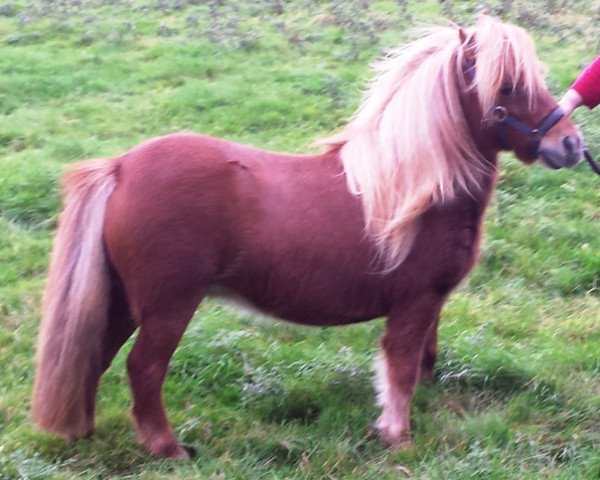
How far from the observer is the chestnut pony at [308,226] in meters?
3.22

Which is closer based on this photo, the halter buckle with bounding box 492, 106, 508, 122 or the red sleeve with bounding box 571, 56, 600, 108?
the halter buckle with bounding box 492, 106, 508, 122

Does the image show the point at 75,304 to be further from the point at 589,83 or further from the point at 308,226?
the point at 589,83

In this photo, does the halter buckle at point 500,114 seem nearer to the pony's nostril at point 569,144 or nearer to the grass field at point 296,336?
the pony's nostril at point 569,144

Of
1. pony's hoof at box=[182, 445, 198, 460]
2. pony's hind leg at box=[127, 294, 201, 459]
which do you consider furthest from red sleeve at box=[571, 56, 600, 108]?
pony's hoof at box=[182, 445, 198, 460]

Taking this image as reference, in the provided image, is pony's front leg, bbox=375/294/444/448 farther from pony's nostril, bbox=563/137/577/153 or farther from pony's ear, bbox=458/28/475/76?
pony's ear, bbox=458/28/475/76

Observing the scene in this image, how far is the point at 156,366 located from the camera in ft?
10.8

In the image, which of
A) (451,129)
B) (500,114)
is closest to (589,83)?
(500,114)

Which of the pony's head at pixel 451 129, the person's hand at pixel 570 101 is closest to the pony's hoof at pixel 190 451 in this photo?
the pony's head at pixel 451 129

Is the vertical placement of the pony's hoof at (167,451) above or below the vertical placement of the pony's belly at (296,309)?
below

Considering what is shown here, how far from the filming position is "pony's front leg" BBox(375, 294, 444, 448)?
350 centimetres

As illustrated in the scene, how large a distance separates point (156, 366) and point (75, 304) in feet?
1.35

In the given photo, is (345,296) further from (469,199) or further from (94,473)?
(94,473)

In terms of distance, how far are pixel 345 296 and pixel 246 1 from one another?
10724 millimetres

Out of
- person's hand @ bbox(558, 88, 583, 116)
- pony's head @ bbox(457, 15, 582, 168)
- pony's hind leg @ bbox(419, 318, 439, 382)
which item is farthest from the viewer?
pony's hind leg @ bbox(419, 318, 439, 382)
